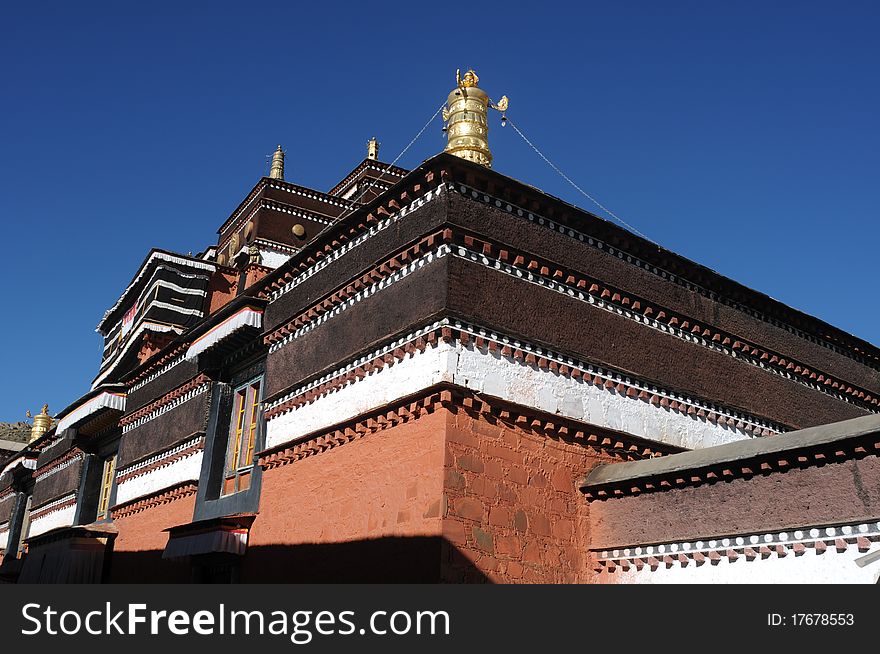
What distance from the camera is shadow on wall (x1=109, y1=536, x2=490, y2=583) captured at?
664cm

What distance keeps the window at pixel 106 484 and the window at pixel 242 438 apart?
16.1 ft

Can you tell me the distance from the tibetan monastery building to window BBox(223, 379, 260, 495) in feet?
0.13

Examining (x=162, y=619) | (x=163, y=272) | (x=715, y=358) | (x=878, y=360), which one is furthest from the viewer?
(x=163, y=272)

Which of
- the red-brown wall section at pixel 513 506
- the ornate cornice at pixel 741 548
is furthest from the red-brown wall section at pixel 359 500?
the ornate cornice at pixel 741 548

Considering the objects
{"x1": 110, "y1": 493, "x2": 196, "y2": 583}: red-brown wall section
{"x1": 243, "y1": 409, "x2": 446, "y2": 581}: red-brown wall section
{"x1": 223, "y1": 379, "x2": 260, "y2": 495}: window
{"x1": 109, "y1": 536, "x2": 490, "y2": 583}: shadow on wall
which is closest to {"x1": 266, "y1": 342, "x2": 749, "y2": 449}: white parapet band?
{"x1": 243, "y1": 409, "x2": 446, "y2": 581}: red-brown wall section

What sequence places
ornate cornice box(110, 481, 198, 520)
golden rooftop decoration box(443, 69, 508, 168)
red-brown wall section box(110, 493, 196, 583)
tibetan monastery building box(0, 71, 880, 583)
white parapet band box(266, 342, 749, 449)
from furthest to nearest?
ornate cornice box(110, 481, 198, 520) < red-brown wall section box(110, 493, 196, 583) < golden rooftop decoration box(443, 69, 508, 168) < white parapet band box(266, 342, 749, 449) < tibetan monastery building box(0, 71, 880, 583)

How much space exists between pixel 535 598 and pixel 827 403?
7068mm

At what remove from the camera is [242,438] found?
10617 mm

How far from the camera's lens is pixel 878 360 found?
12.2m

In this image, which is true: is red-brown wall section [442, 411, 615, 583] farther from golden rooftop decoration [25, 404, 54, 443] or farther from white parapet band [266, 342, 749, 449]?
golden rooftop decoration [25, 404, 54, 443]

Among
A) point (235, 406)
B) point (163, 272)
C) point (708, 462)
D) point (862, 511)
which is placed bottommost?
point (862, 511)

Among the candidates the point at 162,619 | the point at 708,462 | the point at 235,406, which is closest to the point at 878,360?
the point at 708,462

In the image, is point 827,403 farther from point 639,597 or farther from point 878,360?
point 639,597

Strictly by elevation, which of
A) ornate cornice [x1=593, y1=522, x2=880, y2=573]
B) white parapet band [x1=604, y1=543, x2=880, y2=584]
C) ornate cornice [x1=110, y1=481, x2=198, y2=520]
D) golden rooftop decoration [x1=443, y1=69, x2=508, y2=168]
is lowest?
white parapet band [x1=604, y1=543, x2=880, y2=584]
